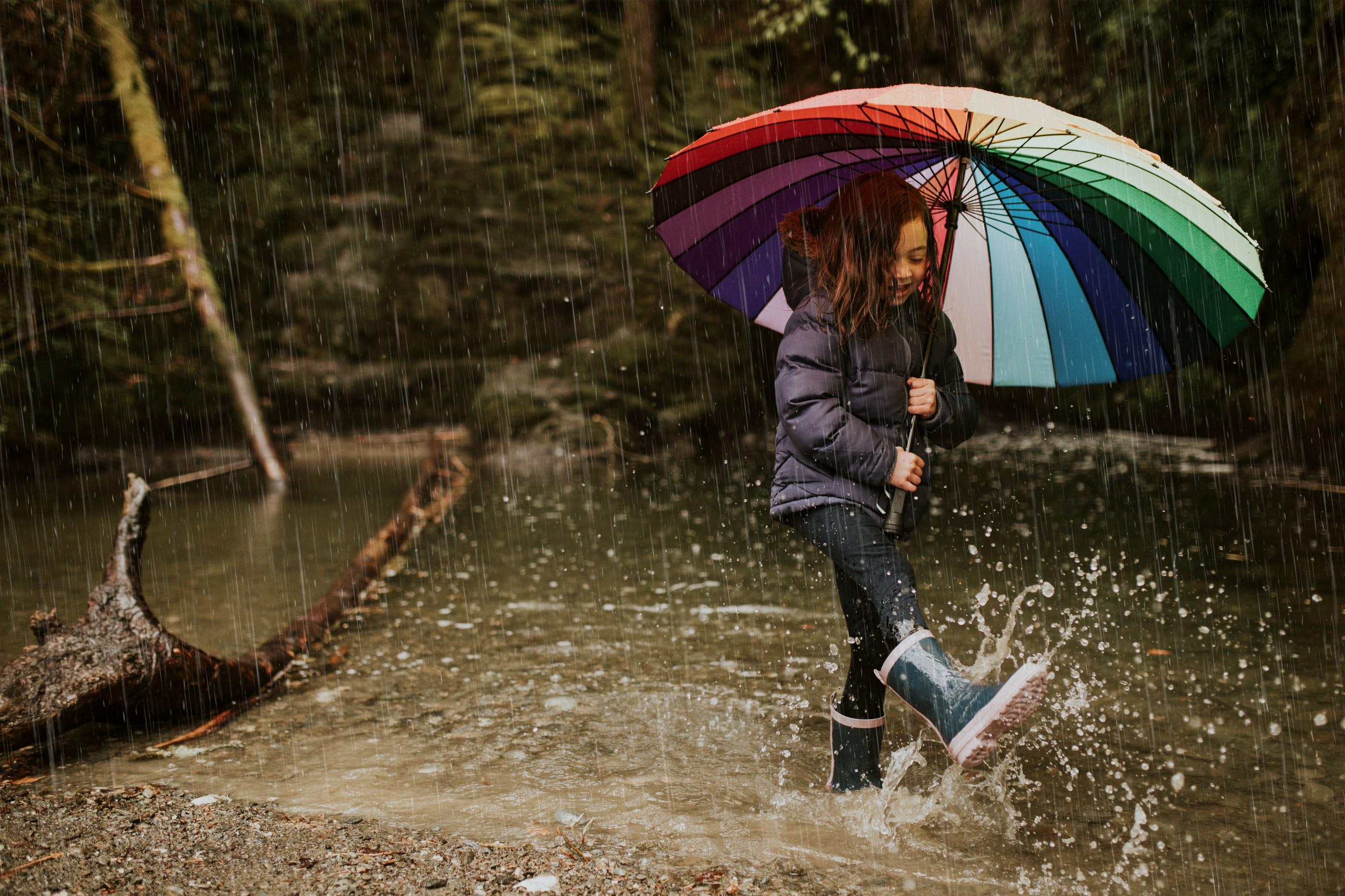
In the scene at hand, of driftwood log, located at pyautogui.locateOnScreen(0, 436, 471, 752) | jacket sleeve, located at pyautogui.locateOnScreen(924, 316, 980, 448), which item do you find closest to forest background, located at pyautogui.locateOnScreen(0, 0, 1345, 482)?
driftwood log, located at pyautogui.locateOnScreen(0, 436, 471, 752)

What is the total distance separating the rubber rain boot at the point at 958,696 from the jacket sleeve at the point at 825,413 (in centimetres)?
Result: 56

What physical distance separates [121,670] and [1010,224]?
13.4ft

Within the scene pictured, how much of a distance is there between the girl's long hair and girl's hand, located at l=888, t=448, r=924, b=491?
1.40ft

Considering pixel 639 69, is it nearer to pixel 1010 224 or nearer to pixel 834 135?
pixel 1010 224

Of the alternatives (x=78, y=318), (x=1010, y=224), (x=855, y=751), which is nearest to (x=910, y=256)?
(x=1010, y=224)

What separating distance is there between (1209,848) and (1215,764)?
0.82 meters

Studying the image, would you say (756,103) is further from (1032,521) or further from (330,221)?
(1032,521)

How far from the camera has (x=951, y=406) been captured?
3.64 metres

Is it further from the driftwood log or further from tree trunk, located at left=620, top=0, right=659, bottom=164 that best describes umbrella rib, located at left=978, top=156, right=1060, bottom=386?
tree trunk, located at left=620, top=0, right=659, bottom=164

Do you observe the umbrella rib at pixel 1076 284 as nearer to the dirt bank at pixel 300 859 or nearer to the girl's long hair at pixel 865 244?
the girl's long hair at pixel 865 244

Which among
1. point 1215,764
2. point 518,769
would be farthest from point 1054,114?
point 518,769

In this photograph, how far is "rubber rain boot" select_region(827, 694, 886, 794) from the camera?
3.71 metres

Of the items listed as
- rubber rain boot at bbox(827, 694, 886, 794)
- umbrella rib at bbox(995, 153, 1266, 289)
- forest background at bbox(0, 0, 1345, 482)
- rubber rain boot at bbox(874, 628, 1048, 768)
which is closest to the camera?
rubber rain boot at bbox(874, 628, 1048, 768)

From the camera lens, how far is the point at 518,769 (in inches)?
165
